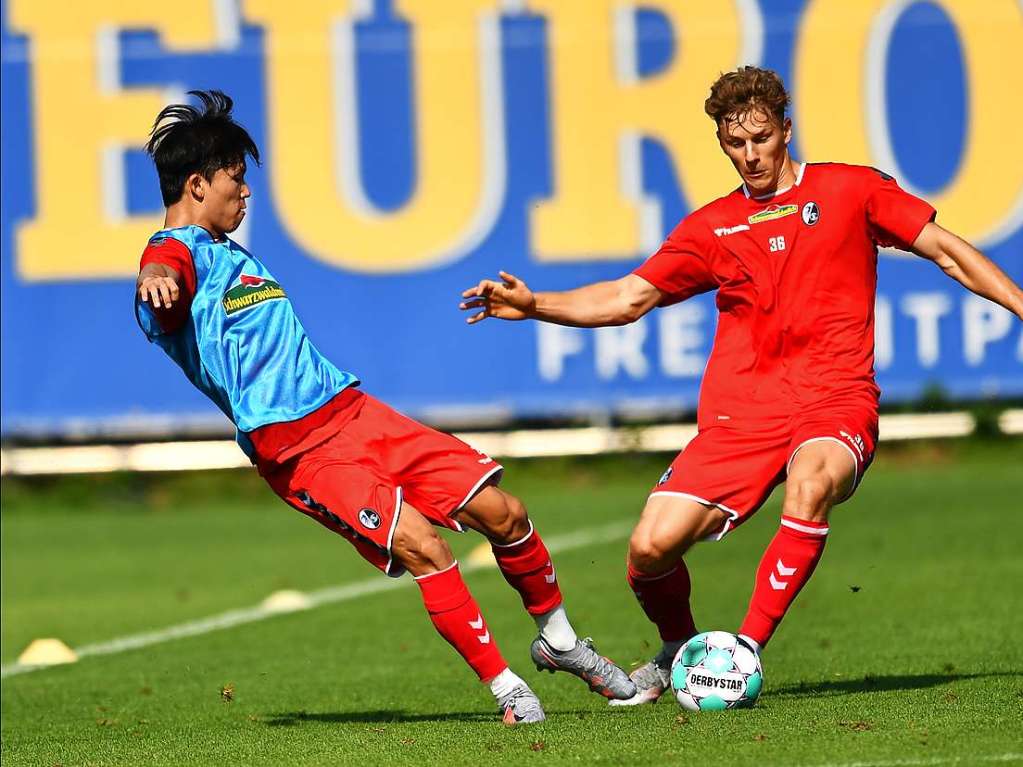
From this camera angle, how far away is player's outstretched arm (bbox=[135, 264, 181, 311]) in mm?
6152

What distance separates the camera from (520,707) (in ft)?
21.2

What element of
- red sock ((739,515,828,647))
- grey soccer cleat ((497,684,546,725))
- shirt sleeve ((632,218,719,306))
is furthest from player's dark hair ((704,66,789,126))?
grey soccer cleat ((497,684,546,725))

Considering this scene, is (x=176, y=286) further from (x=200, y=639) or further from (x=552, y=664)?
(x=200, y=639)

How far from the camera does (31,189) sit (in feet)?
62.2

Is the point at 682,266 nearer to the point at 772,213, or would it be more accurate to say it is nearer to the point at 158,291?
the point at 772,213

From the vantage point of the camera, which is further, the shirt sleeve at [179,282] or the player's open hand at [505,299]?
the player's open hand at [505,299]

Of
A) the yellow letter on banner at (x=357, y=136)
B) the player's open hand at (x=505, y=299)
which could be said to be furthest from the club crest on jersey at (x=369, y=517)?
the yellow letter on banner at (x=357, y=136)

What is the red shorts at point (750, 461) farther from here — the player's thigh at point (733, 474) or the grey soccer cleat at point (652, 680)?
the grey soccer cleat at point (652, 680)

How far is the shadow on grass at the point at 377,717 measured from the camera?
6.85 metres

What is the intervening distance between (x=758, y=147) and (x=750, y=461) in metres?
1.15

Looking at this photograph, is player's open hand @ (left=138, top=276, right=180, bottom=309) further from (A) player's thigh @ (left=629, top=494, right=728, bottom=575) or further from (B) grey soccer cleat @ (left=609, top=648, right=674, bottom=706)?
(B) grey soccer cleat @ (left=609, top=648, right=674, bottom=706)

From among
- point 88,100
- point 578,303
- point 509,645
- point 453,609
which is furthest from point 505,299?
point 88,100

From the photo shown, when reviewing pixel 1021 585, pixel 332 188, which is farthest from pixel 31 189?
pixel 1021 585

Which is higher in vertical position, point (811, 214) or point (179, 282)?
point (811, 214)
